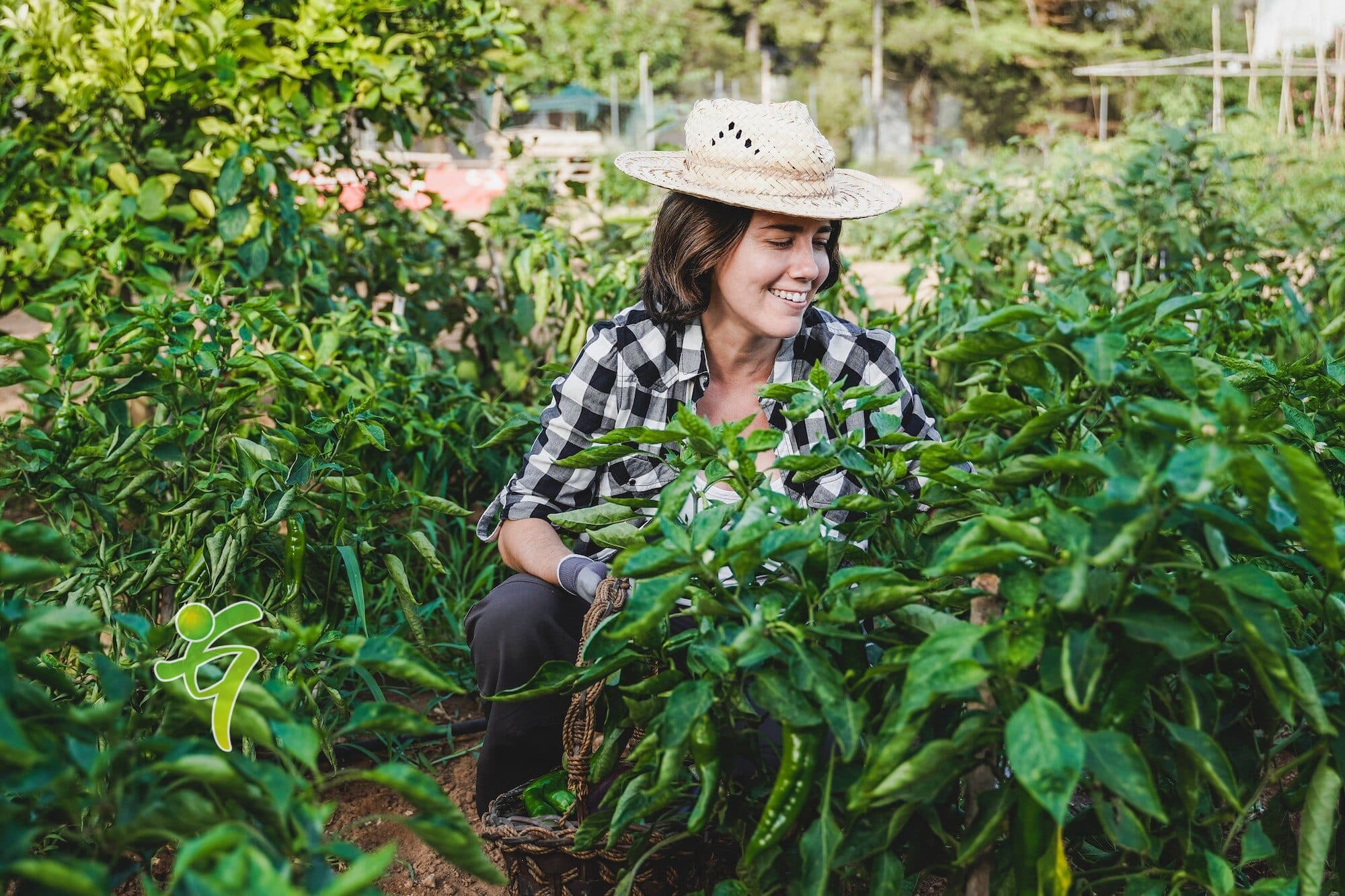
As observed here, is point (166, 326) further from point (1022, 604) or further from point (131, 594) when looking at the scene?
point (1022, 604)

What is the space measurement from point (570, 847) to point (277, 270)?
5.97 ft

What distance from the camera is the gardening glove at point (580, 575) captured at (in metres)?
1.62

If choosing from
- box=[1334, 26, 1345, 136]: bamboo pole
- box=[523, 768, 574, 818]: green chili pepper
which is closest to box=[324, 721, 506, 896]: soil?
box=[523, 768, 574, 818]: green chili pepper

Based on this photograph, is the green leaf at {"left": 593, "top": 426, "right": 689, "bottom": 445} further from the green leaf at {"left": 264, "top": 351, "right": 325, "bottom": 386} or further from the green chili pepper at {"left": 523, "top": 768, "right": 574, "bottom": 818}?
the green leaf at {"left": 264, "top": 351, "right": 325, "bottom": 386}

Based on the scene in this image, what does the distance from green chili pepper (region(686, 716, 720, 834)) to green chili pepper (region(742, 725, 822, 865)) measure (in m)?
0.05

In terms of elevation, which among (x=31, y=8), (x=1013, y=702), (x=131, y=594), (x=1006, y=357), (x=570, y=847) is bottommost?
(x=570, y=847)

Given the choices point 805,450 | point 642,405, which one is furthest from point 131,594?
point 805,450

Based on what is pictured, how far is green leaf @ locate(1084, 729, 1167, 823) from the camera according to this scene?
0.88m

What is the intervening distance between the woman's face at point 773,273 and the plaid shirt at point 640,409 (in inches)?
3.6

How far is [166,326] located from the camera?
76.4 inches

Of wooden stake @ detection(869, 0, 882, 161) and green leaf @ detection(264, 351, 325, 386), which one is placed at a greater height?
wooden stake @ detection(869, 0, 882, 161)

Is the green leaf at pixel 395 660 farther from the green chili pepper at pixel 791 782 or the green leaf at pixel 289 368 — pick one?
the green leaf at pixel 289 368

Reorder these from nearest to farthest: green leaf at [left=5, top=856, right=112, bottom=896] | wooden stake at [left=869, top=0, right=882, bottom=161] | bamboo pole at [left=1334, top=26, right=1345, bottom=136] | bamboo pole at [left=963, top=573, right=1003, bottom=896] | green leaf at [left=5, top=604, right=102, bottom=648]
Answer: green leaf at [left=5, top=856, right=112, bottom=896]
green leaf at [left=5, top=604, right=102, bottom=648]
bamboo pole at [left=963, top=573, right=1003, bottom=896]
bamboo pole at [left=1334, top=26, right=1345, bottom=136]
wooden stake at [left=869, top=0, right=882, bottom=161]

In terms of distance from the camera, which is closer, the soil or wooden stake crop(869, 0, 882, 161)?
the soil
